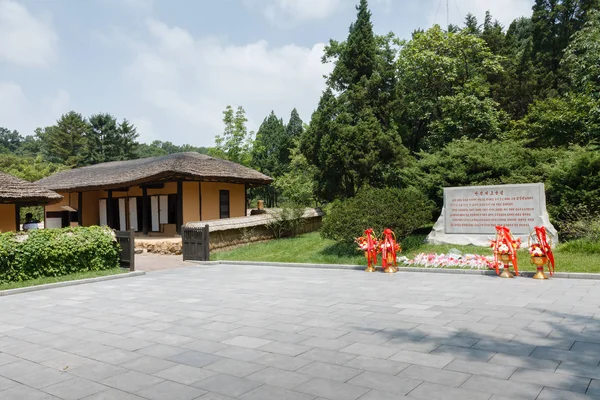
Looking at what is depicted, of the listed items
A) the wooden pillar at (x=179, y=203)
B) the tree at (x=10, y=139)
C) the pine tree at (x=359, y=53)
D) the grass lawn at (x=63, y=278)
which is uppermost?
the tree at (x=10, y=139)

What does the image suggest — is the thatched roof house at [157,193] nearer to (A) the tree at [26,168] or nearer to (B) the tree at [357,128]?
(B) the tree at [357,128]

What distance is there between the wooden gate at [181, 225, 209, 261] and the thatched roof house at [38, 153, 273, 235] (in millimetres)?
4548

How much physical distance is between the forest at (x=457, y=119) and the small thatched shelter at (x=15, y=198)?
495 inches

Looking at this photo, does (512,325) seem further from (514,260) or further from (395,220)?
(395,220)

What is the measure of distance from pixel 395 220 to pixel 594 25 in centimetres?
1669

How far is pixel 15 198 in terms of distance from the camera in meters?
17.2

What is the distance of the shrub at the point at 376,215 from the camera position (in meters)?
14.0

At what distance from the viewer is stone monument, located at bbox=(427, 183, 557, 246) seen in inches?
546

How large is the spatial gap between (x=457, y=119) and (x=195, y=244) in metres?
16.2

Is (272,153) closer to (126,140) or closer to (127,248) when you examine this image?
(126,140)

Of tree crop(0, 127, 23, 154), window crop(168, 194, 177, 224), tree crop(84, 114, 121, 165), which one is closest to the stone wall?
window crop(168, 194, 177, 224)

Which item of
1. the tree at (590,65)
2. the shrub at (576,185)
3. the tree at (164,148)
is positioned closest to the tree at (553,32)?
the tree at (590,65)

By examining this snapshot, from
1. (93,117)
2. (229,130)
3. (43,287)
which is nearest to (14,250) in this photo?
(43,287)

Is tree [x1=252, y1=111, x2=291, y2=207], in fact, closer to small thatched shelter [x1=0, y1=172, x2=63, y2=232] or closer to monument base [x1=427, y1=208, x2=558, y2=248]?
small thatched shelter [x1=0, y1=172, x2=63, y2=232]
